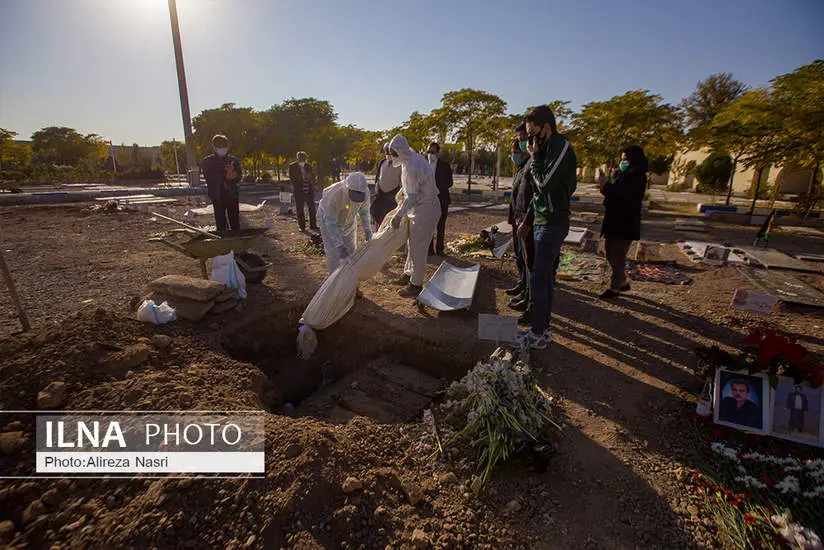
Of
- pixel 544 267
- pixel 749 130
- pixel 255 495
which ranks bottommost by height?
pixel 255 495

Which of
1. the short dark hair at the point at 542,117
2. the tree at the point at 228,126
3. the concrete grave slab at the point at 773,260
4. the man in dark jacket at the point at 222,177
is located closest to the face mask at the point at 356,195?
the short dark hair at the point at 542,117

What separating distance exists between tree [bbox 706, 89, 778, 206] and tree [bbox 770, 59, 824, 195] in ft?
0.63

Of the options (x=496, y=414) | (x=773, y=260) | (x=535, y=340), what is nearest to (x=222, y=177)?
(x=535, y=340)

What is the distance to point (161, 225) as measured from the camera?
10.1 meters

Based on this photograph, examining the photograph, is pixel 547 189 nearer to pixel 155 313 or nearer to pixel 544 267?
pixel 544 267

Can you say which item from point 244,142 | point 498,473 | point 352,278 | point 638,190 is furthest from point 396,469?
point 244,142

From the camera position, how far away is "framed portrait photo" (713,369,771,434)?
2.35 meters

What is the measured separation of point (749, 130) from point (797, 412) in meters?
11.2

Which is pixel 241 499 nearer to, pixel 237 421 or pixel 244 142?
pixel 237 421

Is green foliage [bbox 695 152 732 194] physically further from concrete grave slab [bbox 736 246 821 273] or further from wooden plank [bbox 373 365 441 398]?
wooden plank [bbox 373 365 441 398]

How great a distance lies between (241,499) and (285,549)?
0.35m

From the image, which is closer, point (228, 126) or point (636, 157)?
point (636, 157)

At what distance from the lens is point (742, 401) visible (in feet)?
7.94

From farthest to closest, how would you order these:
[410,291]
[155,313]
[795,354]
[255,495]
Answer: [410,291] < [155,313] < [795,354] < [255,495]
